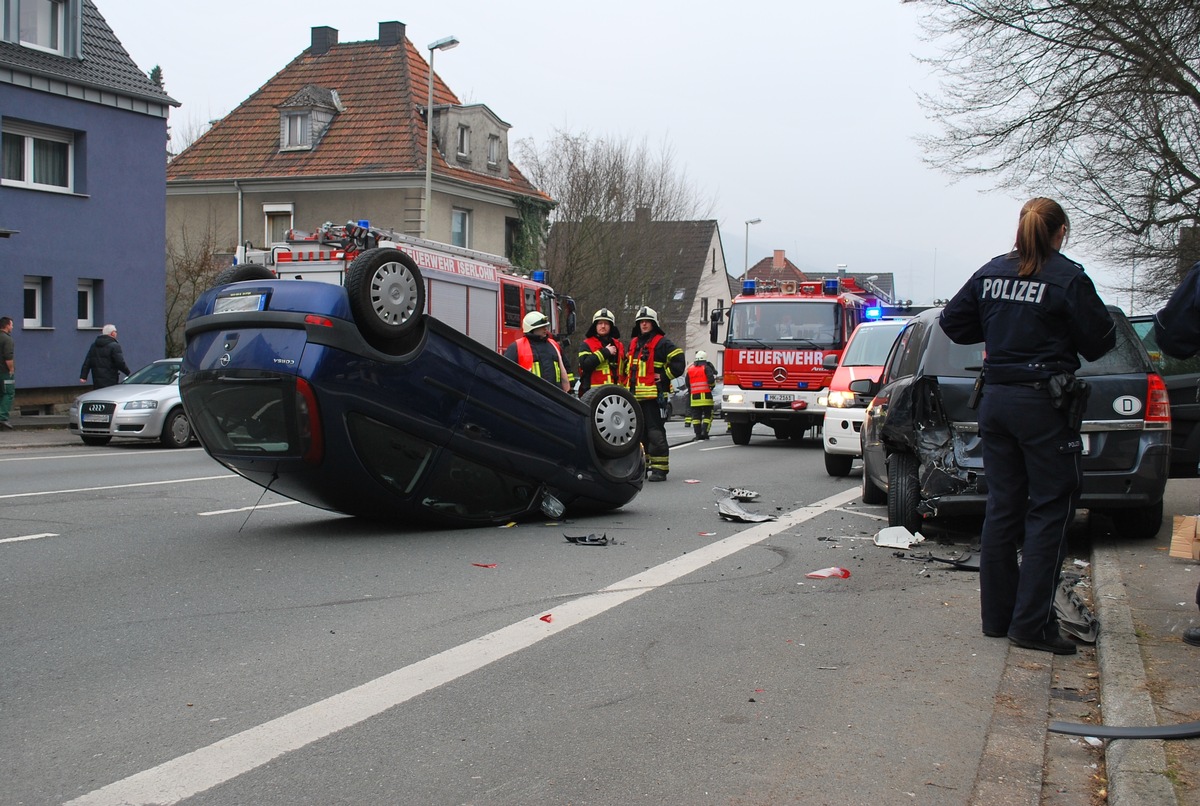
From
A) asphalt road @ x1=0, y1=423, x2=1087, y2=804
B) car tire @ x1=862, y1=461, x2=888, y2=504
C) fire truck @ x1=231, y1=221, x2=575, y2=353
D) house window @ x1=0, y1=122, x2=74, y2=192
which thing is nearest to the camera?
asphalt road @ x1=0, y1=423, x2=1087, y2=804

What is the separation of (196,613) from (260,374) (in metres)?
1.91

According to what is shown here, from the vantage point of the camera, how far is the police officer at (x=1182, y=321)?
510 centimetres

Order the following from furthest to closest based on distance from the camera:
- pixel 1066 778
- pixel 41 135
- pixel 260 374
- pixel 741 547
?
pixel 41 135, pixel 741 547, pixel 260 374, pixel 1066 778

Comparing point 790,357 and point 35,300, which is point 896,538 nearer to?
point 790,357

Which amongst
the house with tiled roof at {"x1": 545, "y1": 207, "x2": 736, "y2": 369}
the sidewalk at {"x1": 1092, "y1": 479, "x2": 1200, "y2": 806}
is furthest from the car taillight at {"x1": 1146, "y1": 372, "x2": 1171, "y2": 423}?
the house with tiled roof at {"x1": 545, "y1": 207, "x2": 736, "y2": 369}

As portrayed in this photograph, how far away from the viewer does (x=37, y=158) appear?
2492 centimetres

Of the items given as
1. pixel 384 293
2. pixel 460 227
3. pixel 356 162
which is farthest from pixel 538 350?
pixel 460 227

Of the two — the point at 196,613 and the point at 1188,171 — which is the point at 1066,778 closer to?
the point at 196,613

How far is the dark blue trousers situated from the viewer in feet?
17.9

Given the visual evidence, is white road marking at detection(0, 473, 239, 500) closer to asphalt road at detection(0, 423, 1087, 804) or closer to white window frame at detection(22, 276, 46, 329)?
asphalt road at detection(0, 423, 1087, 804)

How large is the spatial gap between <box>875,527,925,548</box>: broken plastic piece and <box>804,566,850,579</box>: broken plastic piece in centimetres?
104

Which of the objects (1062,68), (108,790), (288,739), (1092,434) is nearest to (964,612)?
(1092,434)

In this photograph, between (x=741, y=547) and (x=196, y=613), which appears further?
(x=741, y=547)

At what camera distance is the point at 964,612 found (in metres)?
6.46
